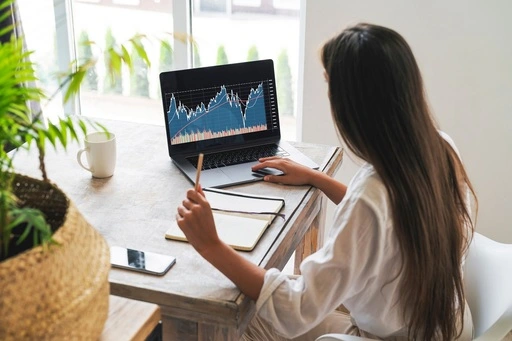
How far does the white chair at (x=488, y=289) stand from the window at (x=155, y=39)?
4.74 ft

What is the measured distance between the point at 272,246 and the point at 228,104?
1.83 feet

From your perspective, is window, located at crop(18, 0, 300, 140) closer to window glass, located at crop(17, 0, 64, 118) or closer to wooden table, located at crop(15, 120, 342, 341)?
window glass, located at crop(17, 0, 64, 118)

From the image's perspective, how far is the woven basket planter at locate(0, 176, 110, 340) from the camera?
78 centimetres

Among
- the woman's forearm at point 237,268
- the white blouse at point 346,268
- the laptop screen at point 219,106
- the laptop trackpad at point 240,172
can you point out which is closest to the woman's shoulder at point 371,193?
the white blouse at point 346,268

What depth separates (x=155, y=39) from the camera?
2648mm

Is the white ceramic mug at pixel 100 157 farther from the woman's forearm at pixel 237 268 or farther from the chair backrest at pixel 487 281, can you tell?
the chair backrest at pixel 487 281

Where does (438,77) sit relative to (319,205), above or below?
above

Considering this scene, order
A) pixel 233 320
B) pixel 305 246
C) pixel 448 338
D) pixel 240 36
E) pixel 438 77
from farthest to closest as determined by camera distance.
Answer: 1. pixel 240 36
2. pixel 438 77
3. pixel 305 246
4. pixel 448 338
5. pixel 233 320

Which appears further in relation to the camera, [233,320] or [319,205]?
[319,205]

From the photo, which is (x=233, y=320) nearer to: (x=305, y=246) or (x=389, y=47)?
(x=389, y=47)

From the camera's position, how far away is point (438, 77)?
2.48 m

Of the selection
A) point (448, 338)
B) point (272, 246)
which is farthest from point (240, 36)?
point (448, 338)

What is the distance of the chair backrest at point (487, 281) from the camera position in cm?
136

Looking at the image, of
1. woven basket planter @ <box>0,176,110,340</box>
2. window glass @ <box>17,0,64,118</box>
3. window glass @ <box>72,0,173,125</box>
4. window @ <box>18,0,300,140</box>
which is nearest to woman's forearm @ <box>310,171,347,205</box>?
woven basket planter @ <box>0,176,110,340</box>
